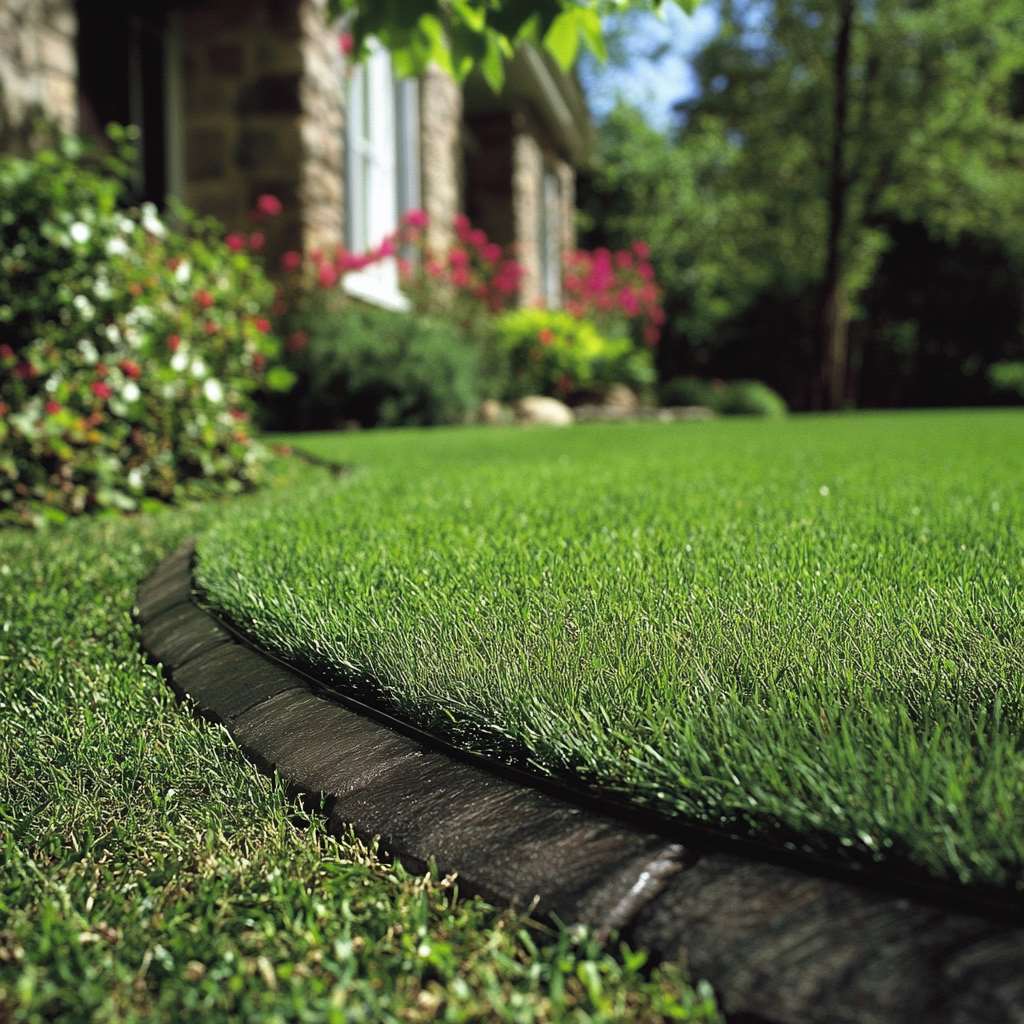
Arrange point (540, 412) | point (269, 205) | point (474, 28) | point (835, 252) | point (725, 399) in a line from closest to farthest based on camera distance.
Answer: point (474, 28) < point (269, 205) < point (540, 412) < point (725, 399) < point (835, 252)

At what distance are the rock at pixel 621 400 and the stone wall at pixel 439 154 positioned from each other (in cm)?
332

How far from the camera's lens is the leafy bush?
51.1ft

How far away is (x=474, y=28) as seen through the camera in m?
2.80

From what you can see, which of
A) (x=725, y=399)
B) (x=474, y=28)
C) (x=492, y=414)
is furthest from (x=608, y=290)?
(x=474, y=28)

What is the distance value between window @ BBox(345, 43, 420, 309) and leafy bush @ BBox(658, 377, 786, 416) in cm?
711

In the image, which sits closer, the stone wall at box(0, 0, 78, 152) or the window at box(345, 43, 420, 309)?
the stone wall at box(0, 0, 78, 152)

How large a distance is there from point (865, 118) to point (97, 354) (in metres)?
16.8

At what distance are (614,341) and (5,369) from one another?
34.4ft

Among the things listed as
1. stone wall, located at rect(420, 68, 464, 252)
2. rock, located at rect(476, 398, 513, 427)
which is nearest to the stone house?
stone wall, located at rect(420, 68, 464, 252)

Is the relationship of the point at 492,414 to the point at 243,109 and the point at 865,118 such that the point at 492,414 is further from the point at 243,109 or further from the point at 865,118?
the point at 865,118

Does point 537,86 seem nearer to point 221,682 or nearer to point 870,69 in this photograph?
point 870,69

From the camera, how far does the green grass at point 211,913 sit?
3.47 feet

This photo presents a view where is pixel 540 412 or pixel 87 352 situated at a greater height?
pixel 87 352

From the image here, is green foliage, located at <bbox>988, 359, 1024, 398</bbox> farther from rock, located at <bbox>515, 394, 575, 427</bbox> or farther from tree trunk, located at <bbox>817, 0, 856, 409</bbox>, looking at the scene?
rock, located at <bbox>515, 394, 575, 427</bbox>
